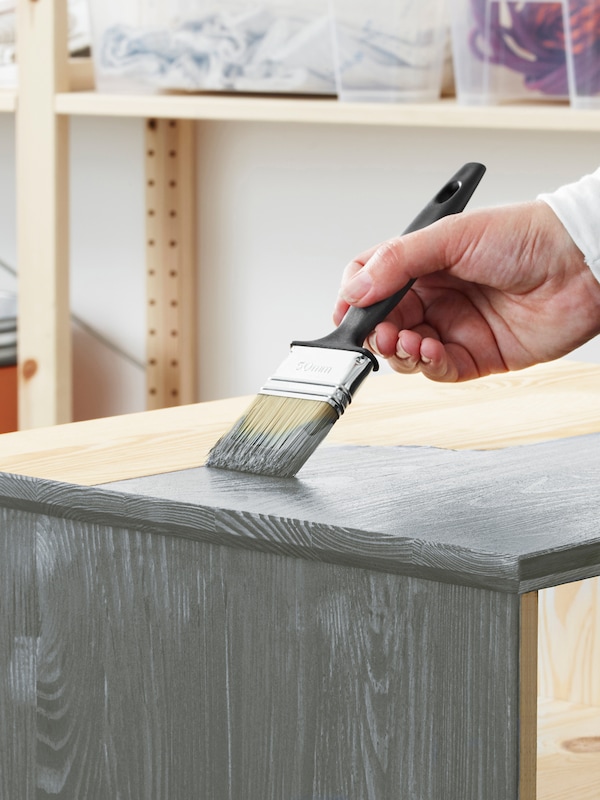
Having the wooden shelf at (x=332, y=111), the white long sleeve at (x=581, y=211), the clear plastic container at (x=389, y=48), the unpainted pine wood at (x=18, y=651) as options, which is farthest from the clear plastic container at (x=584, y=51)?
the unpainted pine wood at (x=18, y=651)

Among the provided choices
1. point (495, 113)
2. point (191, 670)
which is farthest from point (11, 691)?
point (495, 113)

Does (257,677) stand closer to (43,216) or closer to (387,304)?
(387,304)

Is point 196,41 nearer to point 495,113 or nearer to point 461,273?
point 495,113

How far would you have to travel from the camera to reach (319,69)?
1.28m

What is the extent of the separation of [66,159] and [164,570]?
3.13 ft

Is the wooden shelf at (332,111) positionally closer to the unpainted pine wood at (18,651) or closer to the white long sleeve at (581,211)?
the white long sleeve at (581,211)

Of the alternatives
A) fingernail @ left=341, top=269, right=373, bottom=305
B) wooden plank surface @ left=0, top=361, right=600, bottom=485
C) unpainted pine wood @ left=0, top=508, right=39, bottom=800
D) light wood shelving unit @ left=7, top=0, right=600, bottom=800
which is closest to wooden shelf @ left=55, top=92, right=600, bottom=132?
light wood shelving unit @ left=7, top=0, right=600, bottom=800

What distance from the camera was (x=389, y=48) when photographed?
1.24m

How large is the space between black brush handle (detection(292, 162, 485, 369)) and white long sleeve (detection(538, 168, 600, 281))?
5 centimetres

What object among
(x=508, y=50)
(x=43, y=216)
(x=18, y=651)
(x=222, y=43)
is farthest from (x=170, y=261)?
(x=18, y=651)

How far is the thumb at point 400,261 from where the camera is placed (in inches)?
27.8

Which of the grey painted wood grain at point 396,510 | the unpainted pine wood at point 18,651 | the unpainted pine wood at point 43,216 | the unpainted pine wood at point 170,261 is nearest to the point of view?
the grey painted wood grain at point 396,510

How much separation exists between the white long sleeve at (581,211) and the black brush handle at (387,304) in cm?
5

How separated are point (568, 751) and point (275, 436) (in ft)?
1.01
